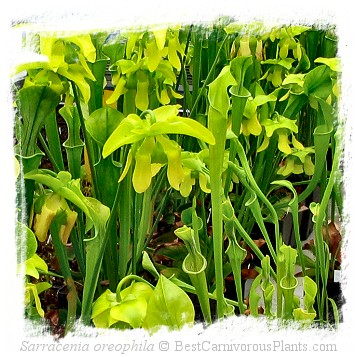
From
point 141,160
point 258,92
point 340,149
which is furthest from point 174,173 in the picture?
point 258,92

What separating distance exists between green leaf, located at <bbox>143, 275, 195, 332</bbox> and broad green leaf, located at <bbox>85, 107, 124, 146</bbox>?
14cm

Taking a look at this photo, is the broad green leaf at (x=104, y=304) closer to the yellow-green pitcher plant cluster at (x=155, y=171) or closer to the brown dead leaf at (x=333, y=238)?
the yellow-green pitcher plant cluster at (x=155, y=171)

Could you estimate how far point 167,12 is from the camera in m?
0.42

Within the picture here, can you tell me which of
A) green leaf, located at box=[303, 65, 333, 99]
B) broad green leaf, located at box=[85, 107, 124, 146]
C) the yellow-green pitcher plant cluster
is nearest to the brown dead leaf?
the yellow-green pitcher plant cluster

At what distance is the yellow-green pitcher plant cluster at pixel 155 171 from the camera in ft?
1.10

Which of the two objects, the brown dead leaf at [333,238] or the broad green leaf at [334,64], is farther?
the brown dead leaf at [333,238]

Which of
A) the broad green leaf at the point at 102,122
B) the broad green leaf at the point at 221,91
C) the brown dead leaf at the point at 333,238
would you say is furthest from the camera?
the brown dead leaf at the point at 333,238

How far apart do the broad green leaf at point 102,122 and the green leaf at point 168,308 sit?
0.14 meters

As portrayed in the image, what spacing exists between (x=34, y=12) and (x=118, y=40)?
4.8 inches

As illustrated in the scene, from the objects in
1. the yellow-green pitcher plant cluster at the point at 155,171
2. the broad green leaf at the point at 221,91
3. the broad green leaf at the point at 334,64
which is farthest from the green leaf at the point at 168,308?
the broad green leaf at the point at 334,64

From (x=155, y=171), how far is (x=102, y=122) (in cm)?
8

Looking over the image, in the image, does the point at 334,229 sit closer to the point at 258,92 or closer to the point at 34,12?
the point at 258,92

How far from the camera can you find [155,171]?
1.19 ft

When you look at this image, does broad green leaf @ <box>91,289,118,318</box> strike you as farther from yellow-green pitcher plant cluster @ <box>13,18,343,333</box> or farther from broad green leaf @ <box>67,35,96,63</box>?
broad green leaf @ <box>67,35,96,63</box>
